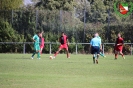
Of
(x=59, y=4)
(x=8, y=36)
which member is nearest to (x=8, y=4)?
(x=59, y=4)

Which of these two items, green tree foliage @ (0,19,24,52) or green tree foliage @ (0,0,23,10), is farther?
green tree foliage @ (0,0,23,10)

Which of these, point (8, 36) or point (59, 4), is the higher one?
point (59, 4)

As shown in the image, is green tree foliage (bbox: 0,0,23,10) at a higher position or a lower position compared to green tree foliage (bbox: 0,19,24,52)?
higher

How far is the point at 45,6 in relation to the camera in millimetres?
76062

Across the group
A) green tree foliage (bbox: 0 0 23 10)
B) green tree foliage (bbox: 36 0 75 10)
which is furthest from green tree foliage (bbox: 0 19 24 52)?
green tree foliage (bbox: 36 0 75 10)

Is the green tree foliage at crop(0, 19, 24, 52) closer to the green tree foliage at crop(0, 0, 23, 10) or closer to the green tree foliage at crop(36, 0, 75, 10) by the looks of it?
the green tree foliage at crop(0, 0, 23, 10)

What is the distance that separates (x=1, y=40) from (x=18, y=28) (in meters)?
2.58

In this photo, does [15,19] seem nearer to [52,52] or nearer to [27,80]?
[52,52]

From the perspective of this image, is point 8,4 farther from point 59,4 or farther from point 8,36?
point 8,36

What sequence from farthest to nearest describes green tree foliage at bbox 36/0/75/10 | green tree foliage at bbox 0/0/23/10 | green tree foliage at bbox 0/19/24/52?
1. green tree foliage at bbox 36/0/75/10
2. green tree foliage at bbox 0/0/23/10
3. green tree foliage at bbox 0/19/24/52

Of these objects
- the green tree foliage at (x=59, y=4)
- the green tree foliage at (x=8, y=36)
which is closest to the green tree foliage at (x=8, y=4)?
the green tree foliage at (x=59, y=4)

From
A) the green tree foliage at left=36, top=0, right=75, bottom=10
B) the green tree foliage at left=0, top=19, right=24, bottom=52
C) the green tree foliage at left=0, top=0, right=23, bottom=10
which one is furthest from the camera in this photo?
the green tree foliage at left=36, top=0, right=75, bottom=10

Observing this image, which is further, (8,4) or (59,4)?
(59,4)

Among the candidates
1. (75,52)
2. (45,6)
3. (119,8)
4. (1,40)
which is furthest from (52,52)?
(45,6)
